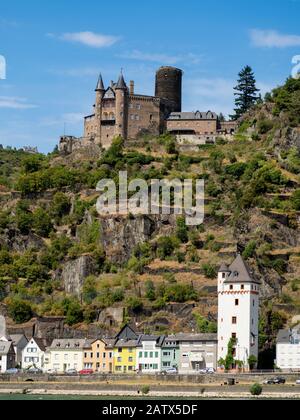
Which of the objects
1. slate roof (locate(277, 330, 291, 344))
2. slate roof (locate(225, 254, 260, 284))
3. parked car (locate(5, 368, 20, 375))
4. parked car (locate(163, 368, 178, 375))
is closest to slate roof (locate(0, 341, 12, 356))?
parked car (locate(5, 368, 20, 375))

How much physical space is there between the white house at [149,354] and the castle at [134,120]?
36.8 meters

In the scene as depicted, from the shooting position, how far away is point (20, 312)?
8712 cm

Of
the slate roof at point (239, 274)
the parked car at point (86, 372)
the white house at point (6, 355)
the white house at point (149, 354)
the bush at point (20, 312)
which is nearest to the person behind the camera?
the parked car at point (86, 372)

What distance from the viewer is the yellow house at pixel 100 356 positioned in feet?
260

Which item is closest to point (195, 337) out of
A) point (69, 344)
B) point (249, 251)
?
point (69, 344)

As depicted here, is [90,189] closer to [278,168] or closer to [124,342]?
[278,168]

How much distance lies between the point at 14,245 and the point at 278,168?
25.3 metres

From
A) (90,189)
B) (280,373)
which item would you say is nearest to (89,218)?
(90,189)

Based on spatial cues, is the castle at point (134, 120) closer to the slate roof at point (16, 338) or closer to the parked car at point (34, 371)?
the slate roof at point (16, 338)

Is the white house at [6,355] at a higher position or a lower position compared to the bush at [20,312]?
lower

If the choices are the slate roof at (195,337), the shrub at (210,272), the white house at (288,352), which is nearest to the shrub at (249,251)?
the shrub at (210,272)

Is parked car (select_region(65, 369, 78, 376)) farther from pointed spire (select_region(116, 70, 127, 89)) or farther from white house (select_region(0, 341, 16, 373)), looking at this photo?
pointed spire (select_region(116, 70, 127, 89))

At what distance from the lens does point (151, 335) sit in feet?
261

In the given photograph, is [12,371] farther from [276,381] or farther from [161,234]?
[161,234]
